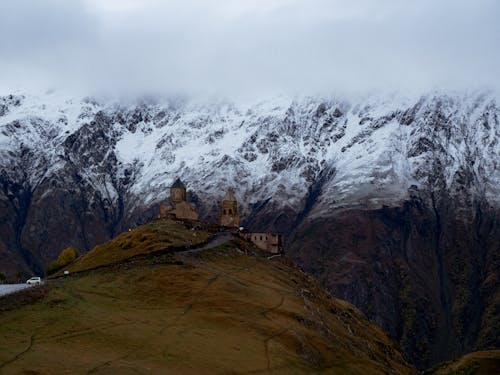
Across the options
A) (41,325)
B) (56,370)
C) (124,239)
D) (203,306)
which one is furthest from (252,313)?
(124,239)

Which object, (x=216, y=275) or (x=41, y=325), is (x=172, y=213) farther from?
(x=41, y=325)

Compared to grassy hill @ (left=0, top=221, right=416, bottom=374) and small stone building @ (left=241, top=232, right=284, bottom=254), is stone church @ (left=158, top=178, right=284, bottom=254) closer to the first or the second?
small stone building @ (left=241, top=232, right=284, bottom=254)

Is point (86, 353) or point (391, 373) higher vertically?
point (86, 353)

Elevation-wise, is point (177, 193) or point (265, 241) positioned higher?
point (177, 193)

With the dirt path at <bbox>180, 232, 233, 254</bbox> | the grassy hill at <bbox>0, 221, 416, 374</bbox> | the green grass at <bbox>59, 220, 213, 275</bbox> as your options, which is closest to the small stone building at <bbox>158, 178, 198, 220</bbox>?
the dirt path at <bbox>180, 232, 233, 254</bbox>

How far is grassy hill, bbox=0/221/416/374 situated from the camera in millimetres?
67250

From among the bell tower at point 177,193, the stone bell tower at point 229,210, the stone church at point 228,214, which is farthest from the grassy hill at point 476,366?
the bell tower at point 177,193

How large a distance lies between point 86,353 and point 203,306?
91.6ft

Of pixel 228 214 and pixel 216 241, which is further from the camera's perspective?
pixel 228 214

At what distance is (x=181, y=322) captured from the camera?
84.3 m

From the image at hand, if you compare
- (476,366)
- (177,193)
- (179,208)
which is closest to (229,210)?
(179,208)

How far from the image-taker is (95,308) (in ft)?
274

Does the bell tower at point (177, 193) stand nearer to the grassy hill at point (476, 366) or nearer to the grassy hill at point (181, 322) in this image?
the grassy hill at point (181, 322)

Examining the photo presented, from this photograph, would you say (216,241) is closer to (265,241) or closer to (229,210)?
(265,241)
